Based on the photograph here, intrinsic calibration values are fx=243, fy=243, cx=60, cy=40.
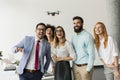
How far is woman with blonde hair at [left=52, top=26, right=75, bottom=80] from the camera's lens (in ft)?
10.4

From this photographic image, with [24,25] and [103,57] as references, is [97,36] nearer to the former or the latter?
[103,57]

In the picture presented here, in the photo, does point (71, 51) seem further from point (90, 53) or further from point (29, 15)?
point (29, 15)

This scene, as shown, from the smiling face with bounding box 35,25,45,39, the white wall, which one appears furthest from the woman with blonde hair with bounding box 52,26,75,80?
the white wall

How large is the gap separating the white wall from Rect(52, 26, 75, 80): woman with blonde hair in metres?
3.90

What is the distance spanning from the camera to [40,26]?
2840mm

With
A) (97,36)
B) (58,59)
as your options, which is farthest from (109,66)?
(58,59)

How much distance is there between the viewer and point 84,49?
3.17 m

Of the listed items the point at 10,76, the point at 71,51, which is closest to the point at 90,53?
the point at 71,51

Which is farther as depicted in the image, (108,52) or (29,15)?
(29,15)

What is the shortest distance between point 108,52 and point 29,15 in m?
4.23

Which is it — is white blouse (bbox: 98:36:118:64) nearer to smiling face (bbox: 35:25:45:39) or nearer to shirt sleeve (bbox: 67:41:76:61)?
shirt sleeve (bbox: 67:41:76:61)

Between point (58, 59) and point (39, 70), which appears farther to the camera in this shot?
point (58, 59)

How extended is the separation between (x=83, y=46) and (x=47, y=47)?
48 centimetres

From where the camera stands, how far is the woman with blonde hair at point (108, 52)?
3.24 meters
